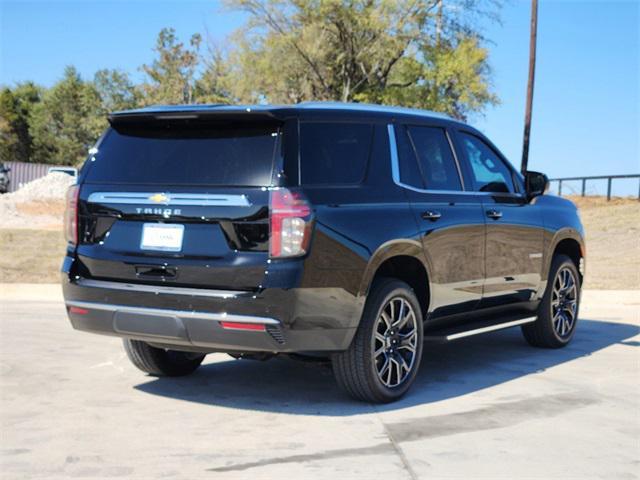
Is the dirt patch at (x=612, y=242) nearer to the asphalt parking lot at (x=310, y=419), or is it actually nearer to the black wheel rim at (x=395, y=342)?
the asphalt parking lot at (x=310, y=419)

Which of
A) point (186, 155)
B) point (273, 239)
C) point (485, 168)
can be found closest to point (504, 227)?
point (485, 168)

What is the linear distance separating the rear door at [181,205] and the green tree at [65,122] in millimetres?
71259

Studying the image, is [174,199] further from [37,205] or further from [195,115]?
[37,205]

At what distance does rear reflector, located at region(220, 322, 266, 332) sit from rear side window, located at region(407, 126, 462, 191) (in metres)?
1.99

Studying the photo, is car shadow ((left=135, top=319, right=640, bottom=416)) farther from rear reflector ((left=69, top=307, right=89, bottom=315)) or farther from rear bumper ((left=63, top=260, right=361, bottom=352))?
rear reflector ((left=69, top=307, right=89, bottom=315))

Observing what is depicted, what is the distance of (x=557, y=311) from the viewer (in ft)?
28.1

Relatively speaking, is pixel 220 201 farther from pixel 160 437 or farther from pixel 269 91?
pixel 269 91

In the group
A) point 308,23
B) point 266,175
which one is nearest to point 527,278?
point 266,175

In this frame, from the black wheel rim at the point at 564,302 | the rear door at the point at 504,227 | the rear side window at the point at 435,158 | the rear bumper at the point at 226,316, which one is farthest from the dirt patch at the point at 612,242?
the rear bumper at the point at 226,316

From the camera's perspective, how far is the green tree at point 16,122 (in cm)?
7762

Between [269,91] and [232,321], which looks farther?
[269,91]

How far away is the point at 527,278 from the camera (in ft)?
25.9

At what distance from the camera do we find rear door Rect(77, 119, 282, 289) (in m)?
5.41

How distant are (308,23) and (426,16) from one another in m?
4.99
